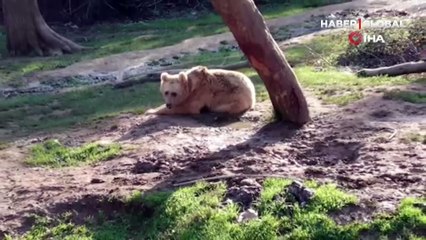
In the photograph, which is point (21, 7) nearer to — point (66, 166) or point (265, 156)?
point (66, 166)

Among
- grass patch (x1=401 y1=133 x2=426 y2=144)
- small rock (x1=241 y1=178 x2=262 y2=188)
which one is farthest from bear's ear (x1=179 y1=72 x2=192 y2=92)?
small rock (x1=241 y1=178 x2=262 y2=188)

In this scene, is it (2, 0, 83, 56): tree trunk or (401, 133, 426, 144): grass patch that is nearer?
(401, 133, 426, 144): grass patch

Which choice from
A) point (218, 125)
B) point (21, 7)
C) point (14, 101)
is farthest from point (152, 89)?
point (21, 7)

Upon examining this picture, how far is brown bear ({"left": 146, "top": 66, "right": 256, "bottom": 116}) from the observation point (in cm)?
936

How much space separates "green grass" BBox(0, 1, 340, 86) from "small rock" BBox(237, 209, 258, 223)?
8.09 m

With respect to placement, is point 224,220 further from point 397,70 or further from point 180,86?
point 397,70

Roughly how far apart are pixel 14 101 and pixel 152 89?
1.92 meters

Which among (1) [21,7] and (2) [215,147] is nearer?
(2) [215,147]

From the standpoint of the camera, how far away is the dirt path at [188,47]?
14312mm

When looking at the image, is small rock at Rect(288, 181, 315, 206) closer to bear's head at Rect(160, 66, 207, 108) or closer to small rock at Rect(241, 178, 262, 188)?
small rock at Rect(241, 178, 262, 188)

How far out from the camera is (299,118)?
8.35m

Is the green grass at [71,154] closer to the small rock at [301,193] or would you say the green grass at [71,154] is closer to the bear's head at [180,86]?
the bear's head at [180,86]

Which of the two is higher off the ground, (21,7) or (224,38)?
(21,7)

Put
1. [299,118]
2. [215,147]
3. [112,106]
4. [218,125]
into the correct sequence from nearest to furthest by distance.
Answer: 1. [215,147]
2. [299,118]
3. [218,125]
4. [112,106]
